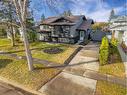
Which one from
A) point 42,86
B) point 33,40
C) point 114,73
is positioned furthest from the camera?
point 33,40

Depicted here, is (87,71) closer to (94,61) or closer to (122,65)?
(94,61)

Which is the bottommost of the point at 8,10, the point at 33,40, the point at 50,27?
the point at 33,40

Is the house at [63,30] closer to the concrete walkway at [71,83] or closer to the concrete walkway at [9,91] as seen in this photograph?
the concrete walkway at [71,83]

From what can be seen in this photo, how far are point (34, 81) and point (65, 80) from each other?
2.24 meters

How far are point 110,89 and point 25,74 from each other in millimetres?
6343

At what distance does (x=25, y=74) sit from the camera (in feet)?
31.1

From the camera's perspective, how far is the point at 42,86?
8.03 meters

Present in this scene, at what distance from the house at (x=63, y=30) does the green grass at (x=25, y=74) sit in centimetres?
1276

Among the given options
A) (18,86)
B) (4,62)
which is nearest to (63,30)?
(4,62)

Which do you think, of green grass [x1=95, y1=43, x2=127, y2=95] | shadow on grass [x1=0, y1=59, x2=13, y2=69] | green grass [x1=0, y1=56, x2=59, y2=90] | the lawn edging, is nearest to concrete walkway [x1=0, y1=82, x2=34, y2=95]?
the lawn edging

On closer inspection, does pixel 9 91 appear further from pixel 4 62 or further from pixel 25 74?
pixel 4 62

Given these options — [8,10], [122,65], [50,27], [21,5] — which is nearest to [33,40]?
[50,27]

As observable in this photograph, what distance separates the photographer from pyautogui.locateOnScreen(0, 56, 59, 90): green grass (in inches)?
333

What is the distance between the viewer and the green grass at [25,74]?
27.8 feet
